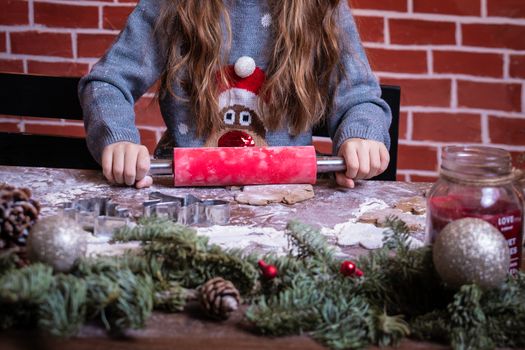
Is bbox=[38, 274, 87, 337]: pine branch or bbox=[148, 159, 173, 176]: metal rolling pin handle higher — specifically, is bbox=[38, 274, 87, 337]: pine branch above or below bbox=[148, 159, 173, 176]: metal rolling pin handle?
below

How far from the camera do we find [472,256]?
568 mm

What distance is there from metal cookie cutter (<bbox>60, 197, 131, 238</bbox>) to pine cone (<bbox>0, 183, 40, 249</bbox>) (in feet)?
0.45

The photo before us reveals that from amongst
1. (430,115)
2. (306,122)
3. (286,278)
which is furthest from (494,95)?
(286,278)

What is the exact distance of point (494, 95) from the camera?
7.12 ft

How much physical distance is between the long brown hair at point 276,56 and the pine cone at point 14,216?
74cm

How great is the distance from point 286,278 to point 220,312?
8 centimetres

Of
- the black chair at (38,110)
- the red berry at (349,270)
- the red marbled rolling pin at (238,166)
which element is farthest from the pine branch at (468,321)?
the black chair at (38,110)

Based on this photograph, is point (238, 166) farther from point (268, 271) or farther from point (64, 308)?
point (64, 308)

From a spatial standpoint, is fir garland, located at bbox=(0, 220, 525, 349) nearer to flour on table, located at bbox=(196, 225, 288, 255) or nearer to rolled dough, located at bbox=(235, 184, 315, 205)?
flour on table, located at bbox=(196, 225, 288, 255)

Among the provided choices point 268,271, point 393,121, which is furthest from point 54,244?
point 393,121

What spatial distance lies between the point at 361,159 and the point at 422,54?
110 centimetres

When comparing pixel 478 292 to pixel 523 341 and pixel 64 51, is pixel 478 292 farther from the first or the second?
pixel 64 51

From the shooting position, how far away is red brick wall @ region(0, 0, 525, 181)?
83.7 inches

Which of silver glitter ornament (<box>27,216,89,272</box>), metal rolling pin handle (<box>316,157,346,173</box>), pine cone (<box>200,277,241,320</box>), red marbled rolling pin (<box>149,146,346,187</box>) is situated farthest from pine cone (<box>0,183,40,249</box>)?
metal rolling pin handle (<box>316,157,346,173</box>)
